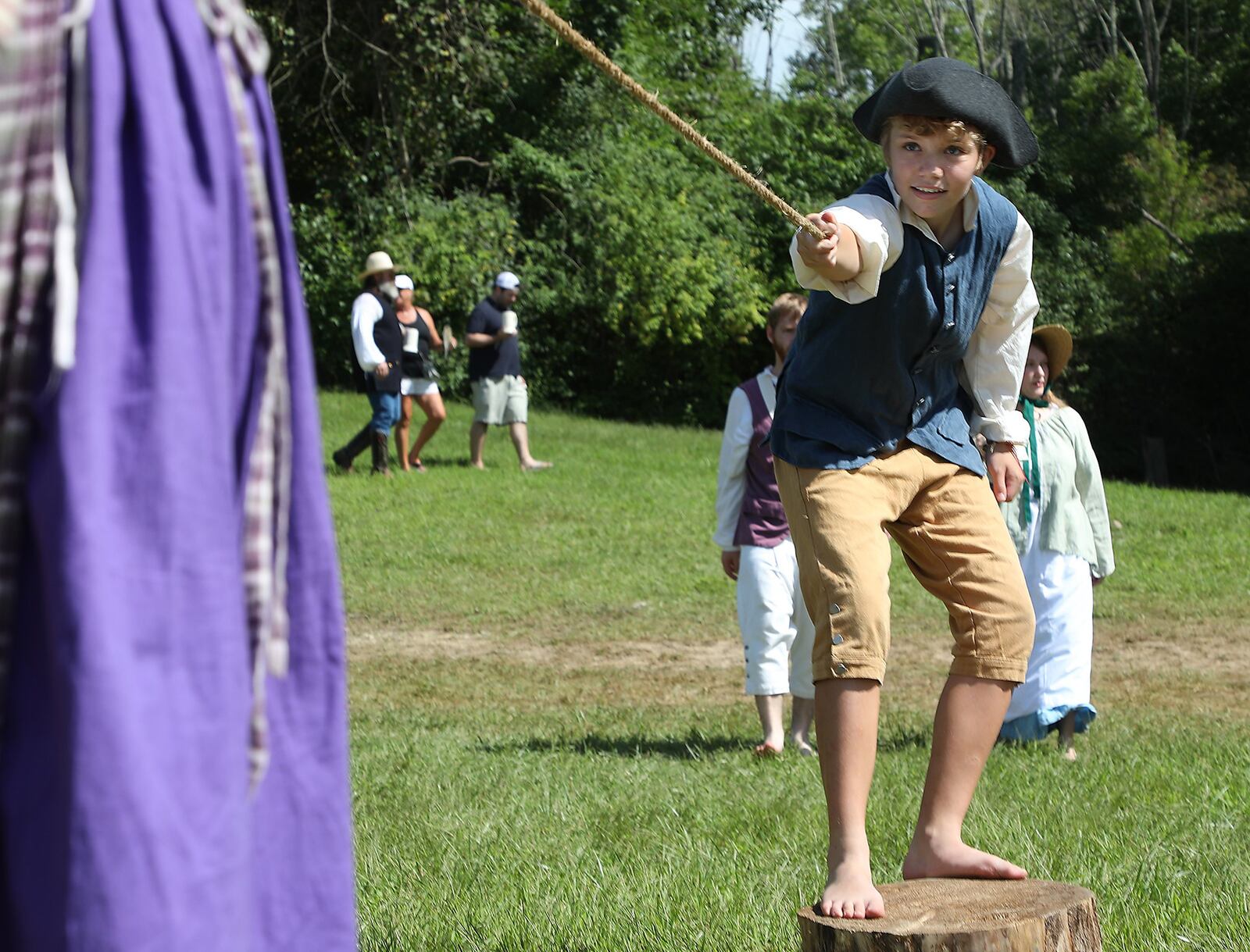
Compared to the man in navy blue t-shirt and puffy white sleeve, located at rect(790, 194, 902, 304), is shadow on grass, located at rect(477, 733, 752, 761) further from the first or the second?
the man in navy blue t-shirt

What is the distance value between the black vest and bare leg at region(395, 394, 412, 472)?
521 mm

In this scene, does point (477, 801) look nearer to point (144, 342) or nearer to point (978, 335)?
point (978, 335)

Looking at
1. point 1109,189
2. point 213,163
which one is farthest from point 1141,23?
point 213,163

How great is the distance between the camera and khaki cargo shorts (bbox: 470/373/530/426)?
16250 mm

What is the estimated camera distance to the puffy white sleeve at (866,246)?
3.25m

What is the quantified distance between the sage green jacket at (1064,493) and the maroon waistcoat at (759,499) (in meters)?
1.15

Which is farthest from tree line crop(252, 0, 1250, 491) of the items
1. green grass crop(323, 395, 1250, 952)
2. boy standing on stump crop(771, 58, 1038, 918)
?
boy standing on stump crop(771, 58, 1038, 918)

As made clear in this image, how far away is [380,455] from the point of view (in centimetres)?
1563

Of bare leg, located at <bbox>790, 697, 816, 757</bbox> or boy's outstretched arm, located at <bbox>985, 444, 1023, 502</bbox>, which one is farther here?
bare leg, located at <bbox>790, 697, 816, 757</bbox>

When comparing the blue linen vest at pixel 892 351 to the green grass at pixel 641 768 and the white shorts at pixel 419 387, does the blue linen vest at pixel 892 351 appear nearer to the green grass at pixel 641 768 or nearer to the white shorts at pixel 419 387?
the green grass at pixel 641 768

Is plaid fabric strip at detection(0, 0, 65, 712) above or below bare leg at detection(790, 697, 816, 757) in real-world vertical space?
above

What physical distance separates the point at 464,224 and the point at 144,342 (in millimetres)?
23402

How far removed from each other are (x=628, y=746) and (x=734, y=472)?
134cm

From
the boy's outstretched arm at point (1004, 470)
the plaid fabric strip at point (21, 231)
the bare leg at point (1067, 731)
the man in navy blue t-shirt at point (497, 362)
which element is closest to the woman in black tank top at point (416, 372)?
the man in navy blue t-shirt at point (497, 362)
